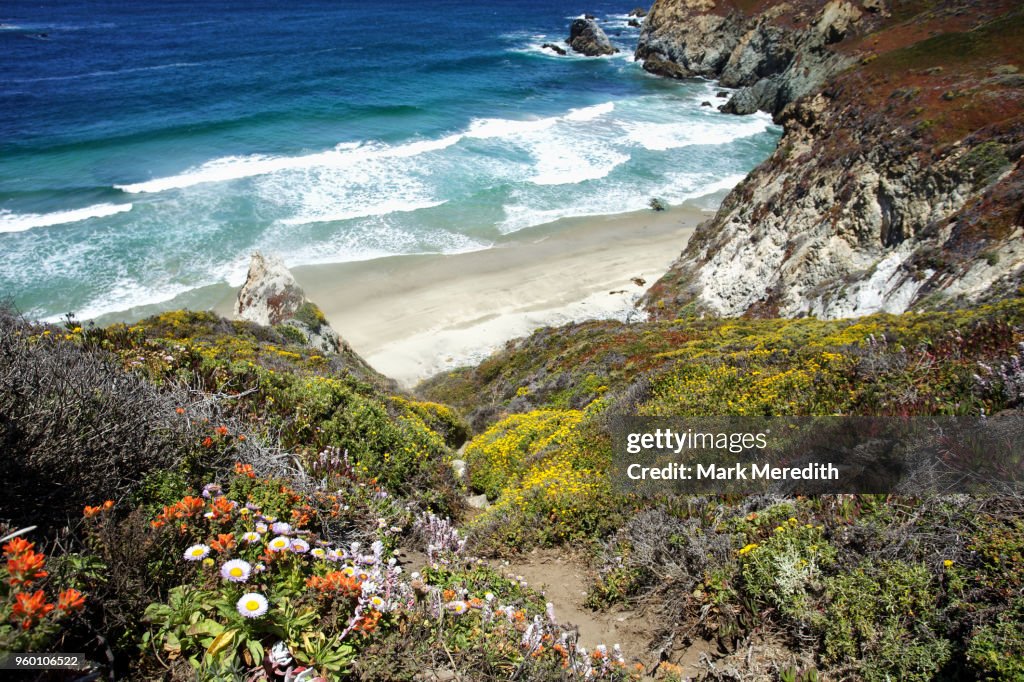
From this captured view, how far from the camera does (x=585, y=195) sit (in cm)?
3416

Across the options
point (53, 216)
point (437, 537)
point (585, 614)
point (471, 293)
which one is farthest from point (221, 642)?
point (53, 216)

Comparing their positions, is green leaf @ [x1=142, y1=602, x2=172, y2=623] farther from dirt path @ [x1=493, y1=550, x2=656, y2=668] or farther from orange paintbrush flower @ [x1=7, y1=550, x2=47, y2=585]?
dirt path @ [x1=493, y1=550, x2=656, y2=668]

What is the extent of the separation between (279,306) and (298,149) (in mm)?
25641

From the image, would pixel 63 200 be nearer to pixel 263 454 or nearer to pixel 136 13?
pixel 263 454

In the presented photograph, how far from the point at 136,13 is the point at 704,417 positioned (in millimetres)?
106874

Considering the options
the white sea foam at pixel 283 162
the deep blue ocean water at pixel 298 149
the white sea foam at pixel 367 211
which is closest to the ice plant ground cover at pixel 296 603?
the deep blue ocean water at pixel 298 149

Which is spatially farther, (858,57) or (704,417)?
(858,57)

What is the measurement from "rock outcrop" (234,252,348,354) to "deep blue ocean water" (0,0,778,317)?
28.1ft

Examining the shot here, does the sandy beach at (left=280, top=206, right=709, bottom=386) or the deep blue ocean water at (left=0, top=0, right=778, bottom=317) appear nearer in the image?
the sandy beach at (left=280, top=206, right=709, bottom=386)

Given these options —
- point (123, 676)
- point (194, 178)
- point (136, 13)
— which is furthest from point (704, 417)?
point (136, 13)

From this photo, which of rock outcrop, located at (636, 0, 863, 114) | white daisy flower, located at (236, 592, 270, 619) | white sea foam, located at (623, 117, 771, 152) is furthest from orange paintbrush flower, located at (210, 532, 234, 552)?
white sea foam, located at (623, 117, 771, 152)

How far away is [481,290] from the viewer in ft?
81.9

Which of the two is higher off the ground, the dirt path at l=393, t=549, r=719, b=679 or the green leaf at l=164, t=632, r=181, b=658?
the green leaf at l=164, t=632, r=181, b=658

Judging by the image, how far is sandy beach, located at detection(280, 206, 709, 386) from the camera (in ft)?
70.8
